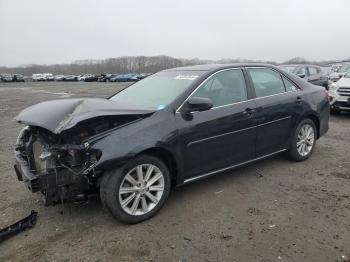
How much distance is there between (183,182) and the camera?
13.4 ft

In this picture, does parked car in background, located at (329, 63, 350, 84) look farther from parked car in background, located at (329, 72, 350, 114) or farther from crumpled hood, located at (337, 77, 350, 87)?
parked car in background, located at (329, 72, 350, 114)

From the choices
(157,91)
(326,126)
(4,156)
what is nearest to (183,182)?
(157,91)

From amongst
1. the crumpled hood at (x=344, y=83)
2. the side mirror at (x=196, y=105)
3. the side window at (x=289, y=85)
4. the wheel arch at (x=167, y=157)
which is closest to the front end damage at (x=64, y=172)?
the wheel arch at (x=167, y=157)

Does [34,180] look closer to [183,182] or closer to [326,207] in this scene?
[183,182]

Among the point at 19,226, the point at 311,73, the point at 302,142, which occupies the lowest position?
the point at 19,226

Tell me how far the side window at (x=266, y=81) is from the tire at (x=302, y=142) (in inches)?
29.2

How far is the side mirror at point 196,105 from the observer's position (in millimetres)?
3947

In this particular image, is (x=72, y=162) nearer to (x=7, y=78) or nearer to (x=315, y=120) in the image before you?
(x=315, y=120)

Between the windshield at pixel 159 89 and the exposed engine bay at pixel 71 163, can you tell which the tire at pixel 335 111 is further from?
the exposed engine bay at pixel 71 163

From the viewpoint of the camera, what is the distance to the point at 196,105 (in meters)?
3.96

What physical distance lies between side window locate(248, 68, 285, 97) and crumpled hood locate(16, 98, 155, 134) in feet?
6.08

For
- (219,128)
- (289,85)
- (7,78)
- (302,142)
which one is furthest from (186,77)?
(7,78)

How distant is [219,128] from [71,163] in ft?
6.01

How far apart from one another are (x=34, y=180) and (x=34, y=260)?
2.62ft
